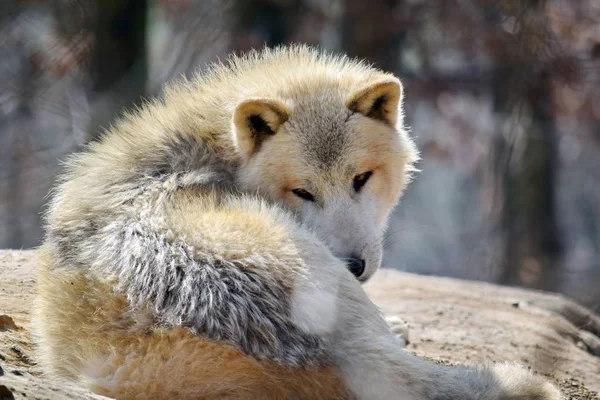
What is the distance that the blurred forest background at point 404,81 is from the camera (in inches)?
345

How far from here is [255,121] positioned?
441 centimetres

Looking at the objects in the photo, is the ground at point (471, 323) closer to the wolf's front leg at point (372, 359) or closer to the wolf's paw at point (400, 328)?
the wolf's paw at point (400, 328)

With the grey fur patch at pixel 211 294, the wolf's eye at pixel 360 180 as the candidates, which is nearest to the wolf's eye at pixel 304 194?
the wolf's eye at pixel 360 180

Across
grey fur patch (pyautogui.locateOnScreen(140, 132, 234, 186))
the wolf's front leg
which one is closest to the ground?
the wolf's front leg

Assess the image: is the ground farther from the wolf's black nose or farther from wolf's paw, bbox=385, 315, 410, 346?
the wolf's black nose

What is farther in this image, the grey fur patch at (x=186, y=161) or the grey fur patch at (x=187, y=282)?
the grey fur patch at (x=186, y=161)

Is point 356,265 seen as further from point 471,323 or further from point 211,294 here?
point 471,323

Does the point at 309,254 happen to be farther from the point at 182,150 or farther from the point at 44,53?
the point at 44,53

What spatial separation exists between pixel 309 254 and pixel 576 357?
8.57 ft

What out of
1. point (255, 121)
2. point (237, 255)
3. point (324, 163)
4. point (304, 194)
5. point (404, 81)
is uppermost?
point (404, 81)

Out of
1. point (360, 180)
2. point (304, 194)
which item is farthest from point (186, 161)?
point (360, 180)

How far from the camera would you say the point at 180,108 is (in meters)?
4.64

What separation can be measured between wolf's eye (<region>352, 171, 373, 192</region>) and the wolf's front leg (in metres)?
0.88

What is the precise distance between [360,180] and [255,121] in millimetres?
660
